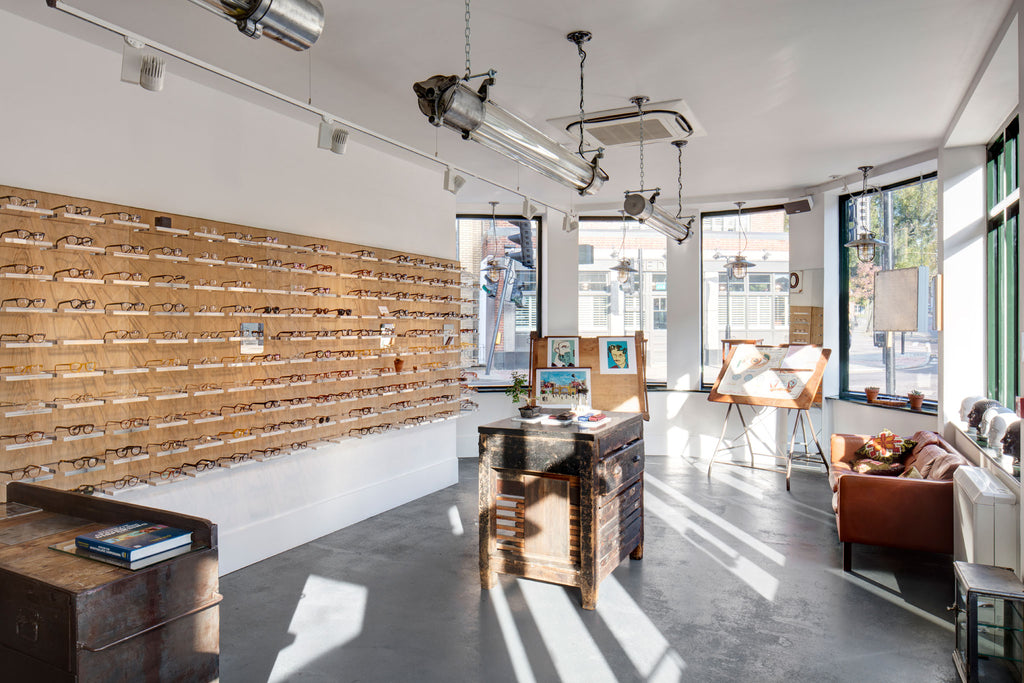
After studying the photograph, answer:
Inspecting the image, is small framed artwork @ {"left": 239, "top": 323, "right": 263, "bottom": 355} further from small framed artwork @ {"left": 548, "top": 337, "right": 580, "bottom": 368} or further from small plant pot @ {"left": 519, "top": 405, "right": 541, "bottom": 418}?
small framed artwork @ {"left": 548, "top": 337, "right": 580, "bottom": 368}

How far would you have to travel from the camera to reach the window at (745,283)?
28.2 ft

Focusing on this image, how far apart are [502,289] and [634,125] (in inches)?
167

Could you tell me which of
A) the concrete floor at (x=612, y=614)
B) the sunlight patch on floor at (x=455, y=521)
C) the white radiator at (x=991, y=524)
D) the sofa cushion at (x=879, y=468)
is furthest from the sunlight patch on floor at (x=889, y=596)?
the sunlight patch on floor at (x=455, y=521)

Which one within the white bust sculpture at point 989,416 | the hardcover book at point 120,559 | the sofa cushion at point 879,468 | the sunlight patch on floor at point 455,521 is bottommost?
the sunlight patch on floor at point 455,521

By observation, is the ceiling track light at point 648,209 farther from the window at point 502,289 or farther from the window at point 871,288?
the window at point 502,289

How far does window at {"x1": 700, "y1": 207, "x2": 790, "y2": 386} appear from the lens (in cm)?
859

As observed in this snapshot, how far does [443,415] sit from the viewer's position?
6828mm

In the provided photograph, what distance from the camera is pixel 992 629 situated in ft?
9.66

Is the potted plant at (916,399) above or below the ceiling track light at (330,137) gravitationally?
below

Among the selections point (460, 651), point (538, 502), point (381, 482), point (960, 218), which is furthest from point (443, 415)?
point (960, 218)

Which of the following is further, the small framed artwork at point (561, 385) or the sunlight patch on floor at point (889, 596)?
the small framed artwork at point (561, 385)

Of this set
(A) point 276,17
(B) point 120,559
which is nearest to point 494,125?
(A) point 276,17

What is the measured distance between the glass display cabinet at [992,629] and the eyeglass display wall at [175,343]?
4.28 m

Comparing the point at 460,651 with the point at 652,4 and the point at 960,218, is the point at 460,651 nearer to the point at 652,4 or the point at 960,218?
the point at 652,4
